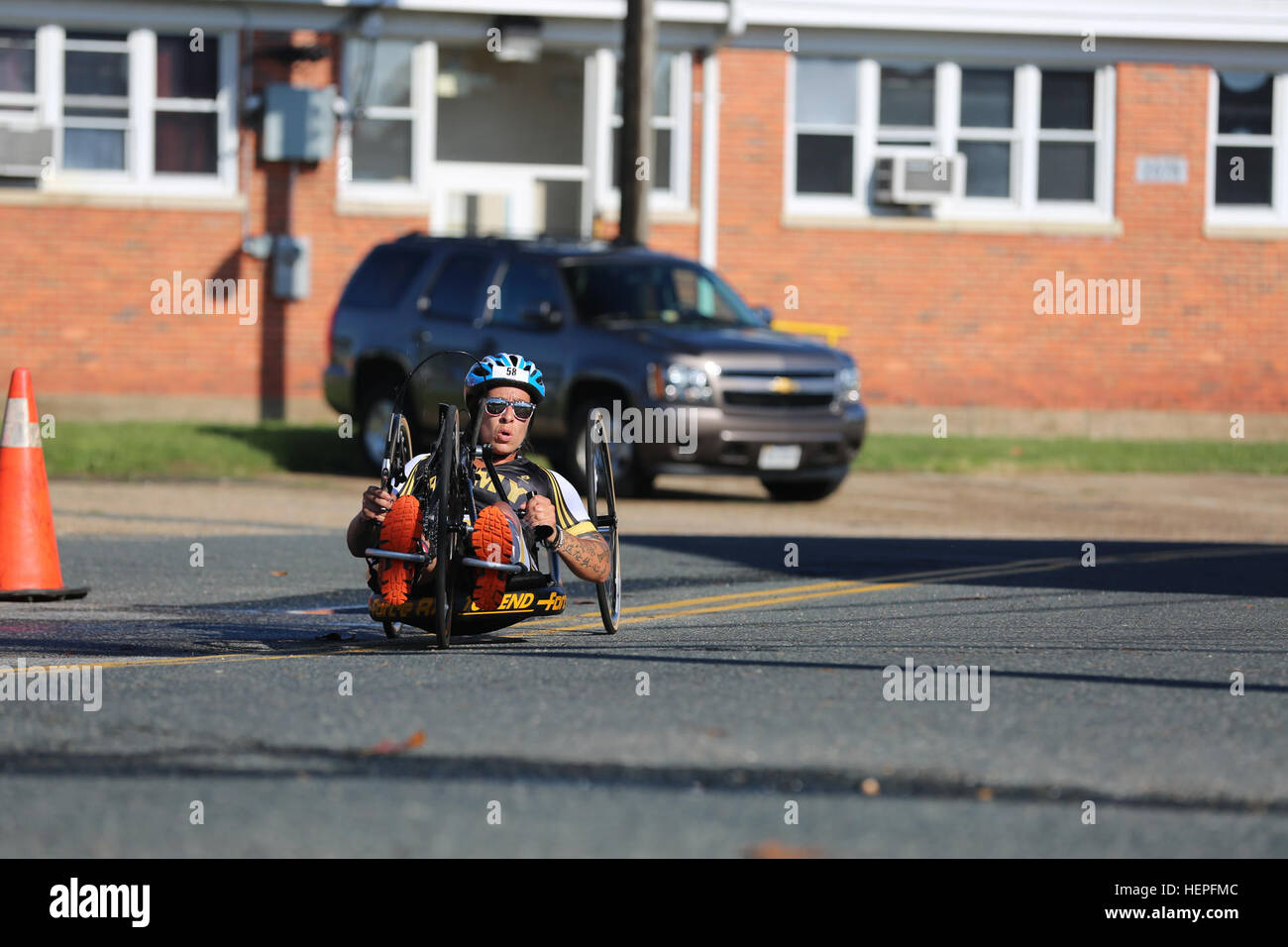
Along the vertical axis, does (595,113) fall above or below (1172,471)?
above

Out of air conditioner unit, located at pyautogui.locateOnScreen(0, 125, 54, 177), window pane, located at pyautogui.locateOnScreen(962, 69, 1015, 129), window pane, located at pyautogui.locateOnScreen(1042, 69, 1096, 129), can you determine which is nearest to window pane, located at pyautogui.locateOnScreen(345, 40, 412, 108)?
air conditioner unit, located at pyautogui.locateOnScreen(0, 125, 54, 177)

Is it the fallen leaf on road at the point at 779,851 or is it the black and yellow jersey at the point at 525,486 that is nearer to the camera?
the fallen leaf on road at the point at 779,851

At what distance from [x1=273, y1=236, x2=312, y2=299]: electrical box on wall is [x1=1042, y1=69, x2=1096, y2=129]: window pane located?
9043mm

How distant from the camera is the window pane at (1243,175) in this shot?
2500 cm

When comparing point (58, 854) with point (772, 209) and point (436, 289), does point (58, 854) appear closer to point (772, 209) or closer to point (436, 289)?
point (436, 289)

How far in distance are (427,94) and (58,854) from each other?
2001cm

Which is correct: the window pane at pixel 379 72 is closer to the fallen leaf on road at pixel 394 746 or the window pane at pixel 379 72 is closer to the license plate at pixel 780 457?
the license plate at pixel 780 457

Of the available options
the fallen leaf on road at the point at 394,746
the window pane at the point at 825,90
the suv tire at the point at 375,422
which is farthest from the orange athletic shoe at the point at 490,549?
the window pane at the point at 825,90

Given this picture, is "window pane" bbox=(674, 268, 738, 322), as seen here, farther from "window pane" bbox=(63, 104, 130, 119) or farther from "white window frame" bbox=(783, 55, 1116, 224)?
"window pane" bbox=(63, 104, 130, 119)

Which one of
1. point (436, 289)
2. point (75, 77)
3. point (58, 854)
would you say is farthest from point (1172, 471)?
point (58, 854)

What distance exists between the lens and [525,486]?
27.2ft

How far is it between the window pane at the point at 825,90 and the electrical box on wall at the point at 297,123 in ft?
18.3

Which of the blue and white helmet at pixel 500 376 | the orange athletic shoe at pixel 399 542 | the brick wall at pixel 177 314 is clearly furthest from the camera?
the brick wall at pixel 177 314

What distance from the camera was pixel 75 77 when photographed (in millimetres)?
23078
